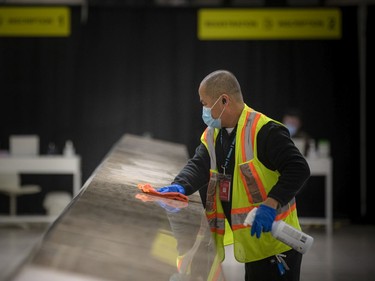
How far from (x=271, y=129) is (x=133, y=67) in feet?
20.4

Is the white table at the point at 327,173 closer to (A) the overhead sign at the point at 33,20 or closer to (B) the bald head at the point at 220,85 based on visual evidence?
(A) the overhead sign at the point at 33,20

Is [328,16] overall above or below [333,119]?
above

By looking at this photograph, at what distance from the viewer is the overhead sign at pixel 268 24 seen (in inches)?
331

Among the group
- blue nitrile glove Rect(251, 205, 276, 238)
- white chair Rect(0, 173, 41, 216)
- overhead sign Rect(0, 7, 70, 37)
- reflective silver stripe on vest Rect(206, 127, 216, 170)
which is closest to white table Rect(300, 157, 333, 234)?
white chair Rect(0, 173, 41, 216)

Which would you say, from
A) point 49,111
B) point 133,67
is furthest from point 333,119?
point 49,111

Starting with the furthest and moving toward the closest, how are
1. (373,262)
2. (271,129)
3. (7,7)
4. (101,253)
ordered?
(7,7), (373,262), (271,129), (101,253)

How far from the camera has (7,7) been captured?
333 inches

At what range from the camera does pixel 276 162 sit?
2475 millimetres

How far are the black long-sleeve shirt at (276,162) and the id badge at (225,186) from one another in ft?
0.08

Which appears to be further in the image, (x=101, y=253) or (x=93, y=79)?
(x=93, y=79)

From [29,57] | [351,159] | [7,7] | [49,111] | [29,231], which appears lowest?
[29,231]

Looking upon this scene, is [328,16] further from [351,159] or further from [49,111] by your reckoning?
[49,111]

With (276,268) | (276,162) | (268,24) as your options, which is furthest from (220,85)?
(268,24)

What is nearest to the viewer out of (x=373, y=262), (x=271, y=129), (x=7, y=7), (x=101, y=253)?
(x=101, y=253)
